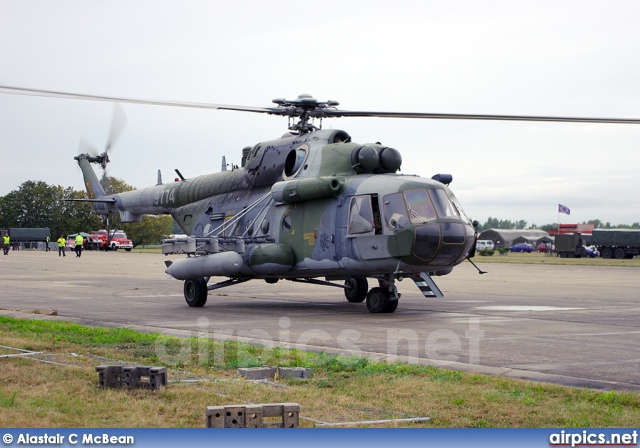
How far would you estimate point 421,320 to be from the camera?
1672 centimetres

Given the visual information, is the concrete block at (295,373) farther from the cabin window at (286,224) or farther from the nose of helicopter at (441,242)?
the cabin window at (286,224)

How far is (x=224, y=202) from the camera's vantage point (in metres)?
22.4

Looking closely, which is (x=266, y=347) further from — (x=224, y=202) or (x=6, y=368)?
(x=224, y=202)

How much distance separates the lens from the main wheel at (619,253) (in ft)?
235

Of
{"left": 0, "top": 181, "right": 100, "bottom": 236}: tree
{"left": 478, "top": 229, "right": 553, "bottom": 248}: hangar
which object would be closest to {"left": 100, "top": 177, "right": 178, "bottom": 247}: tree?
{"left": 0, "top": 181, "right": 100, "bottom": 236}: tree

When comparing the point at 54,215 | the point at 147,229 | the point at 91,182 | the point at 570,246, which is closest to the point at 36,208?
the point at 54,215

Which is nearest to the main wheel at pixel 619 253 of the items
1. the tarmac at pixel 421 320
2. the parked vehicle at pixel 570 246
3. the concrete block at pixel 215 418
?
the parked vehicle at pixel 570 246

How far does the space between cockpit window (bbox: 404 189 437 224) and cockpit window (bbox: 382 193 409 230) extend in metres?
0.14

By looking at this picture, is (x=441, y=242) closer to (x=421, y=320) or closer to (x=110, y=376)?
(x=421, y=320)

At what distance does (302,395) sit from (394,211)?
31.9ft

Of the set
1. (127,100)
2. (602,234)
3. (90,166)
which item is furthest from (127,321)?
(602,234)

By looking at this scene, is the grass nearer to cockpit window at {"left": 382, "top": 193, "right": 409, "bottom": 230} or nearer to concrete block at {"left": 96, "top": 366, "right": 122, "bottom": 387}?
concrete block at {"left": 96, "top": 366, "right": 122, "bottom": 387}

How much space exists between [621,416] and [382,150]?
12.6 metres

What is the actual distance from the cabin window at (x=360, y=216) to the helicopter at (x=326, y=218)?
2 cm
